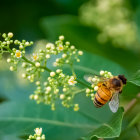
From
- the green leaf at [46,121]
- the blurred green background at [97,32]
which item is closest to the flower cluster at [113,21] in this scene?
the blurred green background at [97,32]

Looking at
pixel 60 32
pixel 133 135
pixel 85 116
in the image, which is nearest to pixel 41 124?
pixel 85 116

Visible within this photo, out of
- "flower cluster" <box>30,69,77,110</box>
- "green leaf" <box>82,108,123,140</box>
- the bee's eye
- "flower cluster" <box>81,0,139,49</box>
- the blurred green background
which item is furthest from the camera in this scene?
"flower cluster" <box>81,0,139,49</box>

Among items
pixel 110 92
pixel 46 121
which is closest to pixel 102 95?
pixel 110 92

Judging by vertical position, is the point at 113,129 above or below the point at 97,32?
below

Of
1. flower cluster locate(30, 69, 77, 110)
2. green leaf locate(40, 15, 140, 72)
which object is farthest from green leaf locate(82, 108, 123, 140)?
green leaf locate(40, 15, 140, 72)

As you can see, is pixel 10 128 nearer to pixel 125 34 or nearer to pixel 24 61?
pixel 24 61

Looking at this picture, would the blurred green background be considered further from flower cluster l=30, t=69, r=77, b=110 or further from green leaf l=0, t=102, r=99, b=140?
flower cluster l=30, t=69, r=77, b=110

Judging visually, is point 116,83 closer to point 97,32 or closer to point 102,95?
point 102,95

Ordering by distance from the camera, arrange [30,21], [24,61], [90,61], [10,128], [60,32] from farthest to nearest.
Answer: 1. [30,21]
2. [60,32]
3. [90,61]
4. [10,128]
5. [24,61]
